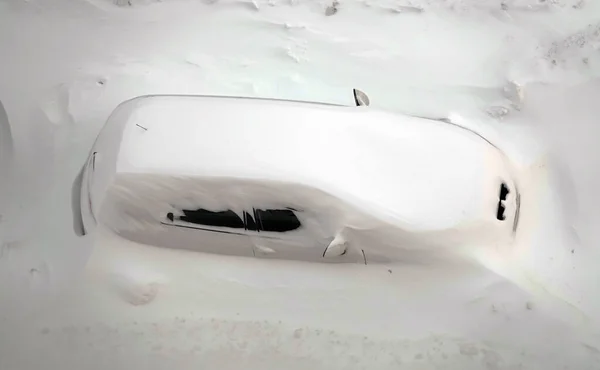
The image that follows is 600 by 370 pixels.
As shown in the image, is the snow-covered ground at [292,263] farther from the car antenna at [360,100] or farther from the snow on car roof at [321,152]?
the car antenna at [360,100]

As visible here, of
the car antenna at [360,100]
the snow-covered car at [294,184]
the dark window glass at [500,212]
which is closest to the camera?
the snow-covered car at [294,184]

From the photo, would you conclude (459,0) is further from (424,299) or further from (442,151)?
(424,299)

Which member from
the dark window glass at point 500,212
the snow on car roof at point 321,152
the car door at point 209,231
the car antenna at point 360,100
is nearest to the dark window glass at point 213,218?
the car door at point 209,231

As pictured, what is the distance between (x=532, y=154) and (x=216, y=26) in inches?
73.3

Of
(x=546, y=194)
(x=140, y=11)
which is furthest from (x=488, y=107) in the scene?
(x=140, y=11)

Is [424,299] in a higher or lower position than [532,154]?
lower

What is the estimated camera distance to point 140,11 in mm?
Result: 3291

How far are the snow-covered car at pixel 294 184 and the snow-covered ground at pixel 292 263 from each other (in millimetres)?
122

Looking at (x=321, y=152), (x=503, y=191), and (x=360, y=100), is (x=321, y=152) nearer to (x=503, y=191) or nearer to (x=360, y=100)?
(x=360, y=100)

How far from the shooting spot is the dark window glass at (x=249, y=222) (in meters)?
2.10

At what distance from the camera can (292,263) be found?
222 cm

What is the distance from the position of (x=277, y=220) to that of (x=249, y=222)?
109 millimetres

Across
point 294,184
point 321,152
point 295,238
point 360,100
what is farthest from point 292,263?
point 360,100

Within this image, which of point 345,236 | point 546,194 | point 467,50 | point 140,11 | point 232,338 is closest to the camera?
point 345,236
